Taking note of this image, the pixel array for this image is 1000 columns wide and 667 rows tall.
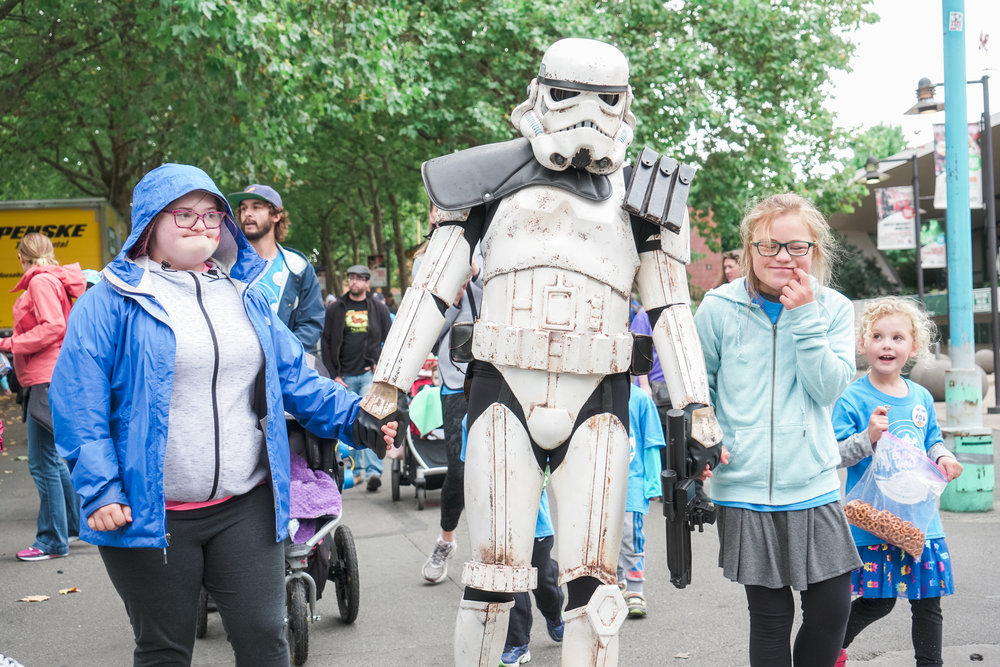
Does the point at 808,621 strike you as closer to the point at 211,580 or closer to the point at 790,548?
the point at 790,548

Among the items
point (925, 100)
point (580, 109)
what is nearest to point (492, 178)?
point (580, 109)

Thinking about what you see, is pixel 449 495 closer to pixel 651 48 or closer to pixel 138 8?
pixel 138 8

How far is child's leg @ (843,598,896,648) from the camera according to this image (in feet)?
11.8

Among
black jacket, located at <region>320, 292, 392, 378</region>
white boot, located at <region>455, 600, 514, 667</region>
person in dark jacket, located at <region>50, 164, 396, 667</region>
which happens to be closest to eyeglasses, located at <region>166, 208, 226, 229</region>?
person in dark jacket, located at <region>50, 164, 396, 667</region>

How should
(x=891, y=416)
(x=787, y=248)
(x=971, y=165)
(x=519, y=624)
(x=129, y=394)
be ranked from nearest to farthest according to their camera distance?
1. (x=129, y=394)
2. (x=787, y=248)
3. (x=891, y=416)
4. (x=519, y=624)
5. (x=971, y=165)

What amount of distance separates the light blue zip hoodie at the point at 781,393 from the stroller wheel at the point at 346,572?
207 cm

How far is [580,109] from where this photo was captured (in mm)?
3264

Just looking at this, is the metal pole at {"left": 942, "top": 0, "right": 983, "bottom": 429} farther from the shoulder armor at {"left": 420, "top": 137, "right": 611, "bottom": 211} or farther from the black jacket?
the shoulder armor at {"left": 420, "top": 137, "right": 611, "bottom": 211}

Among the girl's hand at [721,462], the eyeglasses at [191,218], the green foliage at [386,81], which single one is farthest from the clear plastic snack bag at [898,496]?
the green foliage at [386,81]

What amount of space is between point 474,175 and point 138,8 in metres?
8.27

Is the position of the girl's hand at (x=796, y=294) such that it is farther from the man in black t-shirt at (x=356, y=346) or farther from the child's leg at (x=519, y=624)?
the man in black t-shirt at (x=356, y=346)

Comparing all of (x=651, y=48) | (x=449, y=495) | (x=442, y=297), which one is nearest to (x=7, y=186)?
(x=651, y=48)

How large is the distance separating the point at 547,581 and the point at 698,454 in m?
1.31

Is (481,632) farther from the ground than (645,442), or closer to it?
closer to it
